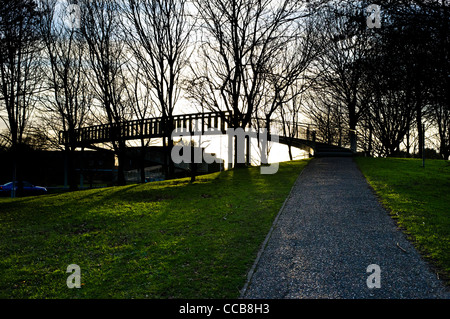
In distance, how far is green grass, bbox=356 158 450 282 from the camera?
698 cm

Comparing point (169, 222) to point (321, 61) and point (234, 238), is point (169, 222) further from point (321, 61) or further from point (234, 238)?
point (321, 61)

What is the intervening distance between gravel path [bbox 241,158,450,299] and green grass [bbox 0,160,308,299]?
0.49 m

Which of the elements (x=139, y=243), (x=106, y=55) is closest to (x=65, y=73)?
(x=106, y=55)

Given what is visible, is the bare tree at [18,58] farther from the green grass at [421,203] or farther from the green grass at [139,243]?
the green grass at [421,203]

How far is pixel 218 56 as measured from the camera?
74.4 feet

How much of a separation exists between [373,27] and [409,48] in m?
Answer: 1.95

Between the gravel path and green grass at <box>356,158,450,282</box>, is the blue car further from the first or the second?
green grass at <box>356,158,450,282</box>

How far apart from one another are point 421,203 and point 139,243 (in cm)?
915

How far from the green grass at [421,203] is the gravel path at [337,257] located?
315mm

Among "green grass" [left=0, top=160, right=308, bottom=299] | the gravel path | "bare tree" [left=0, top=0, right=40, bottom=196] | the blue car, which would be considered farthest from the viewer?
the blue car

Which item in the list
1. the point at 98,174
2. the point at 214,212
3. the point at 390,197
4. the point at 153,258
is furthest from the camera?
the point at 98,174

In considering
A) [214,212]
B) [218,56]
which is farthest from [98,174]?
[214,212]

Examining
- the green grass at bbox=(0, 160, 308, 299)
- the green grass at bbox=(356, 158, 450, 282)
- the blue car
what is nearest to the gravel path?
the green grass at bbox=(356, 158, 450, 282)

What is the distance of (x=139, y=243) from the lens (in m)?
7.97
